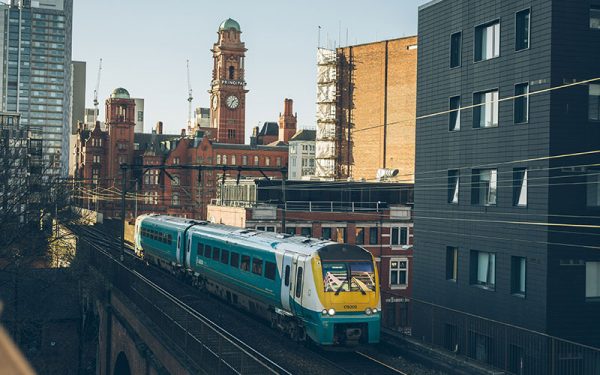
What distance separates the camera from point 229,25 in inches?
6560

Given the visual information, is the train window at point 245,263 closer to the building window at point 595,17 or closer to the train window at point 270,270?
the train window at point 270,270

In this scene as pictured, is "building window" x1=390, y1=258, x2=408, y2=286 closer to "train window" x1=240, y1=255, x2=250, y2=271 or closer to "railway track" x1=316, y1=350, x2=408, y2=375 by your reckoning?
"train window" x1=240, y1=255, x2=250, y2=271

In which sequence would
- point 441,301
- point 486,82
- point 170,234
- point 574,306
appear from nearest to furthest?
1. point 574,306
2. point 486,82
3. point 441,301
4. point 170,234

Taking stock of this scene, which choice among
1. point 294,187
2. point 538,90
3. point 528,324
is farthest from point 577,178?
point 294,187

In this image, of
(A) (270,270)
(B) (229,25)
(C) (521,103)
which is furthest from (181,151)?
(A) (270,270)

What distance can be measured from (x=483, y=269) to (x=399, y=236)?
4041cm

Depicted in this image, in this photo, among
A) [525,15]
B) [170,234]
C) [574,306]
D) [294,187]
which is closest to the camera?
[574,306]

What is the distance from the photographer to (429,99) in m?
34.0

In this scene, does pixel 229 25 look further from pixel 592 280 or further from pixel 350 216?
pixel 592 280

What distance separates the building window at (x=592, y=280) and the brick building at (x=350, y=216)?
129ft

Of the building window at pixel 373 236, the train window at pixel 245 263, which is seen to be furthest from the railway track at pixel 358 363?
the building window at pixel 373 236

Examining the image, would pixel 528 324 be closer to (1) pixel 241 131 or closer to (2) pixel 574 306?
(2) pixel 574 306

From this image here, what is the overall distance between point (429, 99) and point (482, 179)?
572 centimetres

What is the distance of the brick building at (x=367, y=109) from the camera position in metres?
79.3
